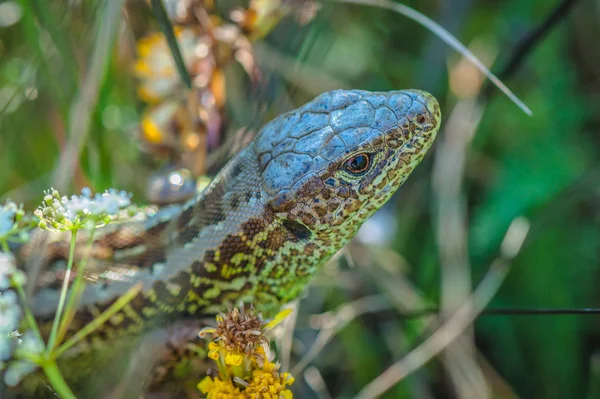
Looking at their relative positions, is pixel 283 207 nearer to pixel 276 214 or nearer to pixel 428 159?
pixel 276 214

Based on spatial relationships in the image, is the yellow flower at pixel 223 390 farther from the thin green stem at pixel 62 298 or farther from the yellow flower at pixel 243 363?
the thin green stem at pixel 62 298

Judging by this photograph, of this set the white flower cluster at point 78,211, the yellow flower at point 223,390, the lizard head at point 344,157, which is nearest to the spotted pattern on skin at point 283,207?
the lizard head at point 344,157

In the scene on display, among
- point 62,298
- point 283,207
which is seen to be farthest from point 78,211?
point 283,207

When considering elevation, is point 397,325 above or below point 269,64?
below

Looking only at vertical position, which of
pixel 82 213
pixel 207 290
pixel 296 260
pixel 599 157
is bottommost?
pixel 207 290

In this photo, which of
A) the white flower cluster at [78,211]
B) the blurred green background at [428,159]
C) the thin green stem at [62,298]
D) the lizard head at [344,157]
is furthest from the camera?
the blurred green background at [428,159]

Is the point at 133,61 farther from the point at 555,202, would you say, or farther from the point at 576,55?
the point at 576,55

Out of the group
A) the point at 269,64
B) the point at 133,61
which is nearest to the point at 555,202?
the point at 269,64

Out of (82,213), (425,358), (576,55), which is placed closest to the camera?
(82,213)
